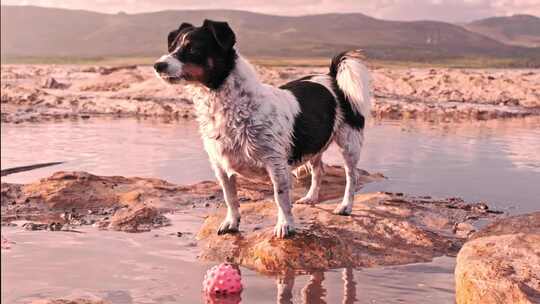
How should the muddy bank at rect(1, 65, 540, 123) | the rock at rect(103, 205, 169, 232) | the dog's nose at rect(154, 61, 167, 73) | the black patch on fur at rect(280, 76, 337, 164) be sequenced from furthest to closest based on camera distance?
the muddy bank at rect(1, 65, 540, 123) < the rock at rect(103, 205, 169, 232) < the black patch on fur at rect(280, 76, 337, 164) < the dog's nose at rect(154, 61, 167, 73)

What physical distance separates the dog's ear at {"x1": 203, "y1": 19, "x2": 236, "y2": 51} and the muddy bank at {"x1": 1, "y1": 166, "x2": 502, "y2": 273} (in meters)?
2.39

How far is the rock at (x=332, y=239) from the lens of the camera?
8516 mm

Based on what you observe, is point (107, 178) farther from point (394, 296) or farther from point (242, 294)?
point (394, 296)

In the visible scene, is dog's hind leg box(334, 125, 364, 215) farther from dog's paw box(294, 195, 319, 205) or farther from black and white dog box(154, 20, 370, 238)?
dog's paw box(294, 195, 319, 205)

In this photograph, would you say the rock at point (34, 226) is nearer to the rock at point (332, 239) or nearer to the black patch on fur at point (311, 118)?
the rock at point (332, 239)

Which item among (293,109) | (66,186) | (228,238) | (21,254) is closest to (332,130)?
(293,109)

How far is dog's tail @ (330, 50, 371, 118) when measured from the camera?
1031 centimetres

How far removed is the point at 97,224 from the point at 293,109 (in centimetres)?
365

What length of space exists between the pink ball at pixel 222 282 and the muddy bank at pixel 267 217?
85 cm

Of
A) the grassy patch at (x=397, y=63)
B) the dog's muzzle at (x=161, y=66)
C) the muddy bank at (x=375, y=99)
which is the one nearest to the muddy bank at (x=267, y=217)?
the dog's muzzle at (x=161, y=66)

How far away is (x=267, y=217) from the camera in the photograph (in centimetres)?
1010

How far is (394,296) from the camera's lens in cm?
741

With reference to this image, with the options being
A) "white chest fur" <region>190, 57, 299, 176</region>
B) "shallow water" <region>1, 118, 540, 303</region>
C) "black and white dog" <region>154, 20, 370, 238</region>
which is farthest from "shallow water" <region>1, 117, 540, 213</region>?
"white chest fur" <region>190, 57, 299, 176</region>

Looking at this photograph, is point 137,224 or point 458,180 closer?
point 137,224
